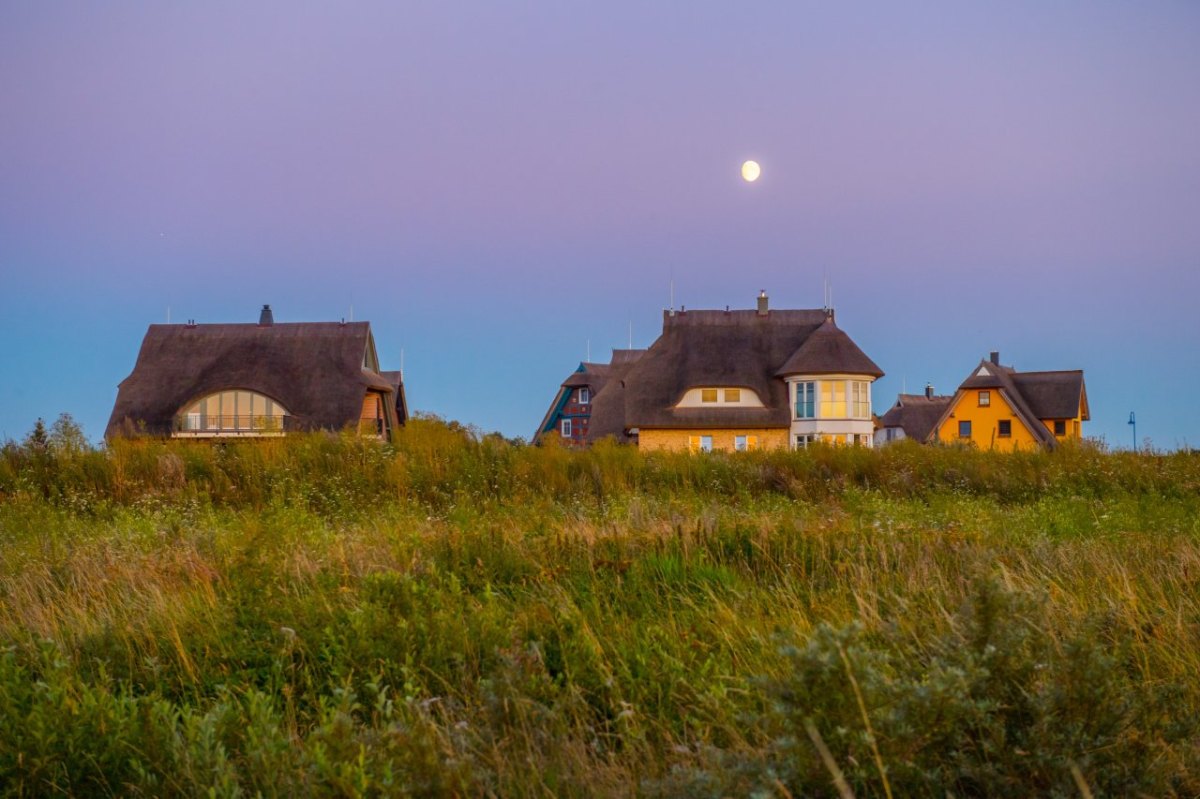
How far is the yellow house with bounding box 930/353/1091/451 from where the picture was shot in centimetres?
4997

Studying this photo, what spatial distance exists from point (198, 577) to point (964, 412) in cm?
4960

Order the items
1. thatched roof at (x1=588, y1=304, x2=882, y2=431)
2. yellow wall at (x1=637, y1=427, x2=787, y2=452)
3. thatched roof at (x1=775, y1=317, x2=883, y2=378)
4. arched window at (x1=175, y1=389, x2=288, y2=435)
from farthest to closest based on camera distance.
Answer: yellow wall at (x1=637, y1=427, x2=787, y2=452)
thatched roof at (x1=588, y1=304, x2=882, y2=431)
thatched roof at (x1=775, y1=317, x2=883, y2=378)
arched window at (x1=175, y1=389, x2=288, y2=435)

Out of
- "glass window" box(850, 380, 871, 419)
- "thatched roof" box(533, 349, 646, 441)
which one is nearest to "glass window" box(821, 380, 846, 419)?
"glass window" box(850, 380, 871, 419)

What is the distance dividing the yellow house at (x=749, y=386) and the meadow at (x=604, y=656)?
3101cm

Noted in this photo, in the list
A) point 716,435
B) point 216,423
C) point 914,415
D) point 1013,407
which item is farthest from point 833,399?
point 914,415

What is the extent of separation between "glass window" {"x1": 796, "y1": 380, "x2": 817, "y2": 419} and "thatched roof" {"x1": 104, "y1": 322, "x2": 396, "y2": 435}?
58.3 feet

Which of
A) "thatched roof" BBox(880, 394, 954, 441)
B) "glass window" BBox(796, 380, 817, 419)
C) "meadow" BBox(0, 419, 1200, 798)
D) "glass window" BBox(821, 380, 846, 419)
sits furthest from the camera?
"thatched roof" BBox(880, 394, 954, 441)

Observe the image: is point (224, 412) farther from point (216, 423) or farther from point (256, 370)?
point (256, 370)

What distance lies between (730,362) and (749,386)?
1.54 metres

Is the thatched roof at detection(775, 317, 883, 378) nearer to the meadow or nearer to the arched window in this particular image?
the arched window

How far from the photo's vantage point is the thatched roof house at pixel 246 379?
40500 mm

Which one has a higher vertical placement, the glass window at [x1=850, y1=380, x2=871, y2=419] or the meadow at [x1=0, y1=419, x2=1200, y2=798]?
the glass window at [x1=850, y1=380, x2=871, y2=419]

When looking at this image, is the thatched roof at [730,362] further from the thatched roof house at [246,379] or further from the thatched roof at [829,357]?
the thatched roof house at [246,379]

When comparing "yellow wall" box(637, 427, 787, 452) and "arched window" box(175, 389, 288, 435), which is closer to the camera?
"arched window" box(175, 389, 288, 435)
